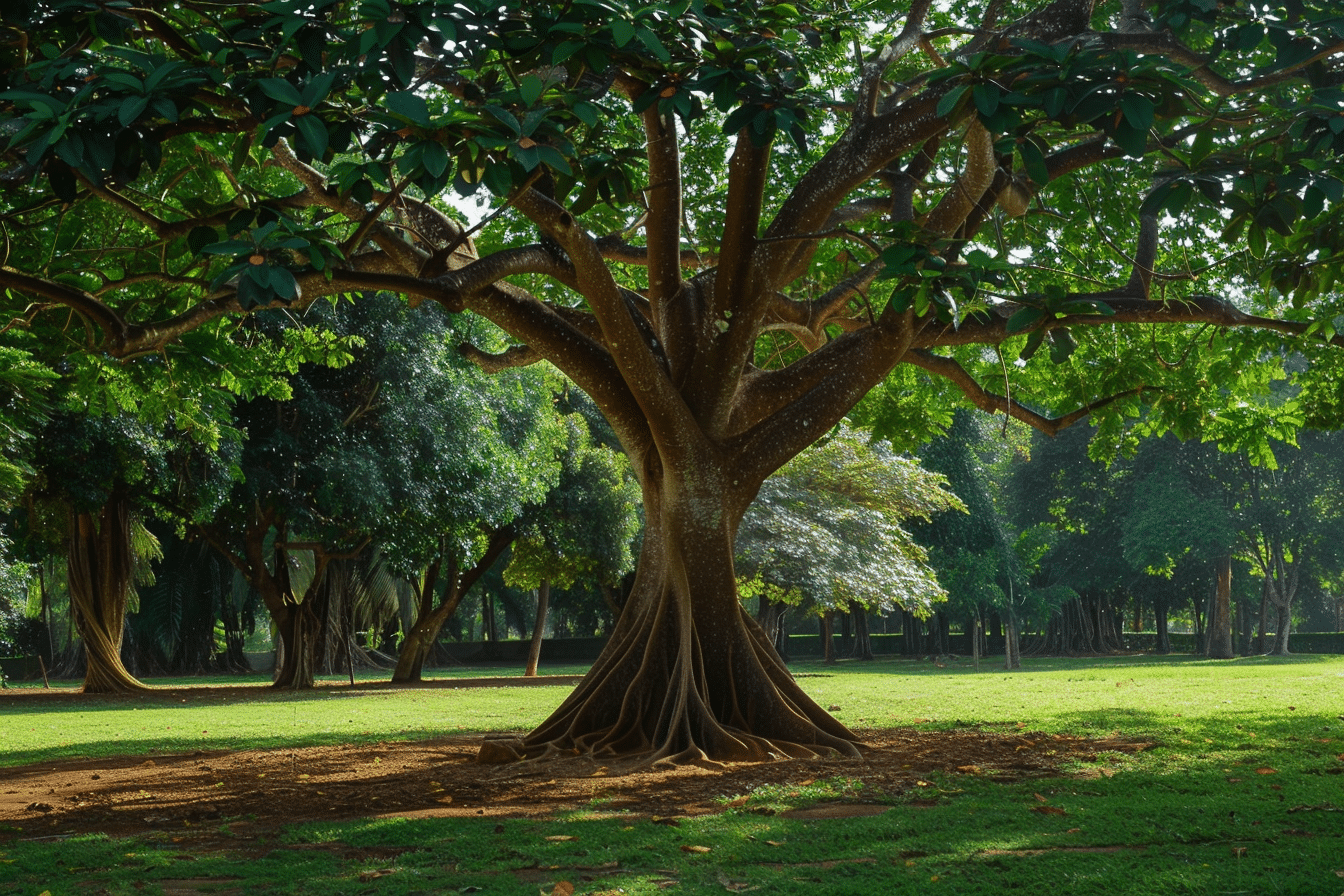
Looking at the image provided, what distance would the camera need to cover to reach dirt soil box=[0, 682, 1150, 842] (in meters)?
6.22

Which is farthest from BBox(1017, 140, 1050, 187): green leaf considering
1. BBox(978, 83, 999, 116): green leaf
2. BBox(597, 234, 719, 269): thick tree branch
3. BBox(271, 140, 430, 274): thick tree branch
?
BBox(597, 234, 719, 269): thick tree branch

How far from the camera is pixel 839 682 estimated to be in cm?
2348

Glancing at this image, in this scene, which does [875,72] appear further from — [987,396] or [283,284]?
[283,284]

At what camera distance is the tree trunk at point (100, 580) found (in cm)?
2291

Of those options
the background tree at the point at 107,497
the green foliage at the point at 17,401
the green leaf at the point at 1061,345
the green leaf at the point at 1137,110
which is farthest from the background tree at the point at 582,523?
the green leaf at the point at 1137,110

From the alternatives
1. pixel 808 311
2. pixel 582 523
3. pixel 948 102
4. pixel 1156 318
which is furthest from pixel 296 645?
pixel 948 102

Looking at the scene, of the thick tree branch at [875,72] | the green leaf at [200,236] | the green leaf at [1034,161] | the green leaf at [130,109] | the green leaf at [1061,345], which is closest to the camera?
the green leaf at [130,109]

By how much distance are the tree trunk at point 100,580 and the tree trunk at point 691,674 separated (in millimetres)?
17093

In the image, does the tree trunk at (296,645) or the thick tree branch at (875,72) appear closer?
the thick tree branch at (875,72)

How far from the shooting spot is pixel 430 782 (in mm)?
7621

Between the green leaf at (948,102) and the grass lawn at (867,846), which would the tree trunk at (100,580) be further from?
the green leaf at (948,102)

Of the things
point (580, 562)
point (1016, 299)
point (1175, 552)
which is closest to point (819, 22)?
point (1016, 299)

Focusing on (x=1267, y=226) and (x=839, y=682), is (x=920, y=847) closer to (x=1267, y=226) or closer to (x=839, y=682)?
(x=1267, y=226)

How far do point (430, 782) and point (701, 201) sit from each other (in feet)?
22.8
